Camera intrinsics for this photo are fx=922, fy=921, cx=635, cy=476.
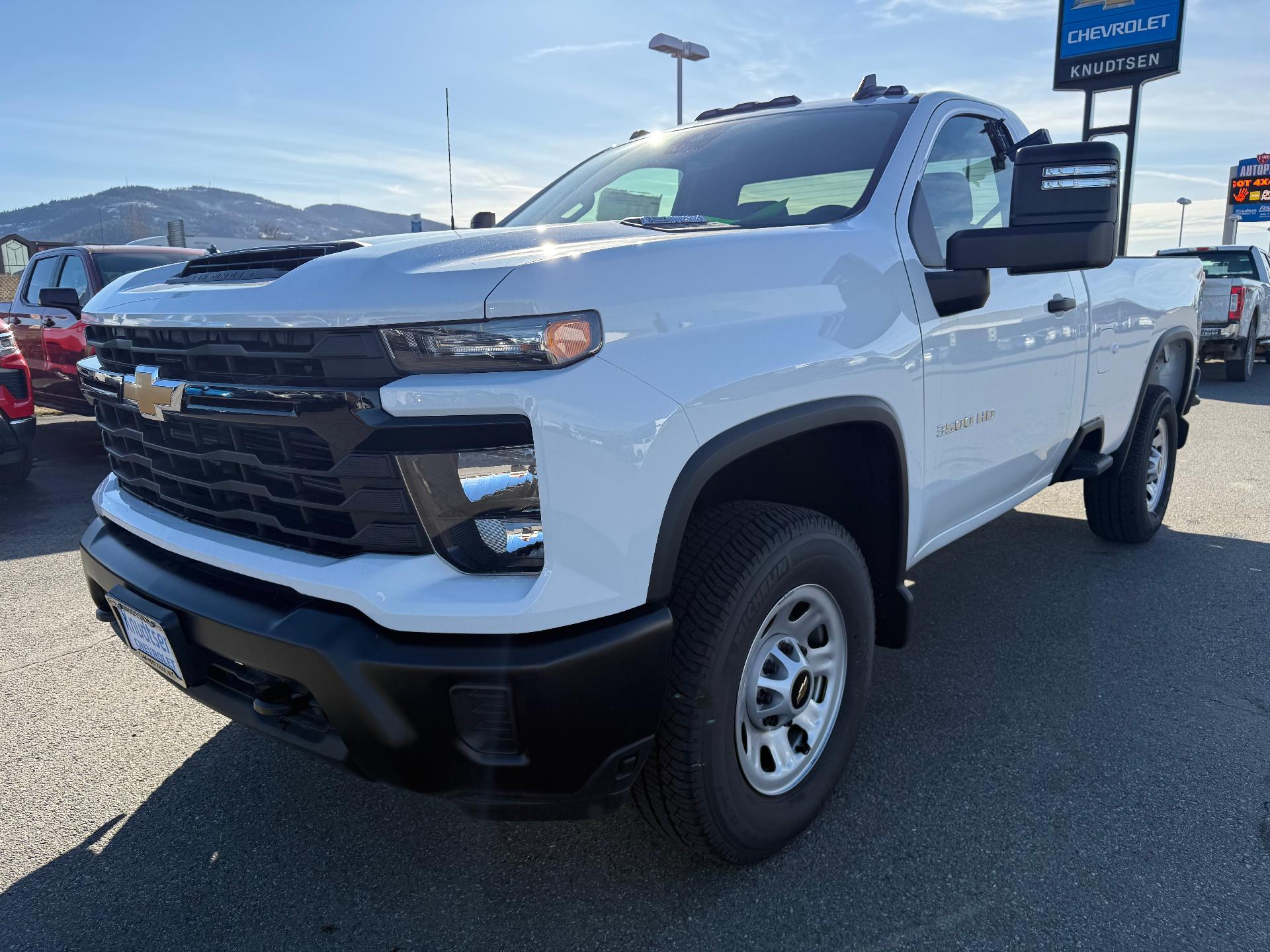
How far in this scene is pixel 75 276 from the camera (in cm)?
870

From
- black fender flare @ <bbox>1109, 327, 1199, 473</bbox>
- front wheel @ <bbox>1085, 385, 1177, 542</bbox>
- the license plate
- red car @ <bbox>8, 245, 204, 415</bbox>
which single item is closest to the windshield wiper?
the license plate

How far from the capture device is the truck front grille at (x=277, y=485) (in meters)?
1.77

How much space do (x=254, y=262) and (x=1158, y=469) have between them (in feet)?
16.0

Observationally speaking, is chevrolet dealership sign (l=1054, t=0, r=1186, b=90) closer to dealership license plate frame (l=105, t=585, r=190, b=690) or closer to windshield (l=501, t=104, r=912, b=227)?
windshield (l=501, t=104, r=912, b=227)

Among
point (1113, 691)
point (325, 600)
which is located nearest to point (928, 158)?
point (1113, 691)

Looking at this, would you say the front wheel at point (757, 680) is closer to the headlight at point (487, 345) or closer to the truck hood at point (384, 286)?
the headlight at point (487, 345)

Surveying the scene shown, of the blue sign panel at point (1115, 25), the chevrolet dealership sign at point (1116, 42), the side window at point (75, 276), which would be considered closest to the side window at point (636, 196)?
→ the side window at point (75, 276)

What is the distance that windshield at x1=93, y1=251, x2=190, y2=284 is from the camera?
Answer: 8438mm

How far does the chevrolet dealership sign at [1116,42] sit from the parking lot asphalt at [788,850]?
16.0 metres

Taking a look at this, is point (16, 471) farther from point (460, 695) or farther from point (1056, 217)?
point (1056, 217)

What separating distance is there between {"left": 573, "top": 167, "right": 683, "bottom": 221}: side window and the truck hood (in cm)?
95

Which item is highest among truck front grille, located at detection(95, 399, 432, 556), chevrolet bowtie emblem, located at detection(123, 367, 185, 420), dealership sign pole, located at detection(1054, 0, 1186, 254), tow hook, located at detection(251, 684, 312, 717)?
dealership sign pole, located at detection(1054, 0, 1186, 254)

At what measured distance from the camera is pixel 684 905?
2197 mm

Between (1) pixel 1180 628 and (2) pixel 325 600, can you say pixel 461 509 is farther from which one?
(1) pixel 1180 628
